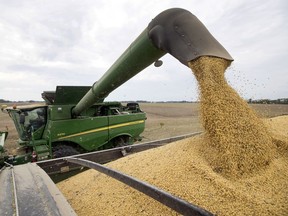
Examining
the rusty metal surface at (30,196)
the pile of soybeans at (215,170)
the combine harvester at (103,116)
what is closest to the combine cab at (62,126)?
the combine harvester at (103,116)

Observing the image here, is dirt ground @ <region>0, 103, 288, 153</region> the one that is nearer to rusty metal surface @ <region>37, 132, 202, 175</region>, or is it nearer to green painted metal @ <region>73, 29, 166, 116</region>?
green painted metal @ <region>73, 29, 166, 116</region>

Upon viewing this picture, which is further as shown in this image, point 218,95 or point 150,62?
point 150,62

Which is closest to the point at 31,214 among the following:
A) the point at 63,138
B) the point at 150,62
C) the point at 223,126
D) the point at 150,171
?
the point at 150,171

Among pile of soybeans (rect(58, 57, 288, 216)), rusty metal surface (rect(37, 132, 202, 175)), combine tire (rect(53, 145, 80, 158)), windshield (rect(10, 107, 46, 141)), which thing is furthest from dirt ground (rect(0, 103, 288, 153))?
combine tire (rect(53, 145, 80, 158))

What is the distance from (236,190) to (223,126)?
54 cm

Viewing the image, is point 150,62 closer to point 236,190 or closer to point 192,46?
point 192,46

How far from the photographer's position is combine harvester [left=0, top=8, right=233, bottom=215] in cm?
244

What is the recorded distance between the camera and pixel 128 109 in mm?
9531

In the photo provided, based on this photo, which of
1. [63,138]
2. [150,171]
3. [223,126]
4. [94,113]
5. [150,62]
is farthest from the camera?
[94,113]

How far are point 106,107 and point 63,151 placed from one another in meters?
2.26

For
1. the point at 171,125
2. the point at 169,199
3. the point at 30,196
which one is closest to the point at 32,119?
the point at 30,196

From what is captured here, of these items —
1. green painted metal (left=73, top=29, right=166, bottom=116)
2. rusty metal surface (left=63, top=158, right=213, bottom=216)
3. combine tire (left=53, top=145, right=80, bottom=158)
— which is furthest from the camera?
combine tire (left=53, top=145, right=80, bottom=158)

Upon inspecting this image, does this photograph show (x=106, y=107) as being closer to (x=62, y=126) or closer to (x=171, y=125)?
(x=62, y=126)

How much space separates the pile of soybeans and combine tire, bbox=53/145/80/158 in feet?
13.8
